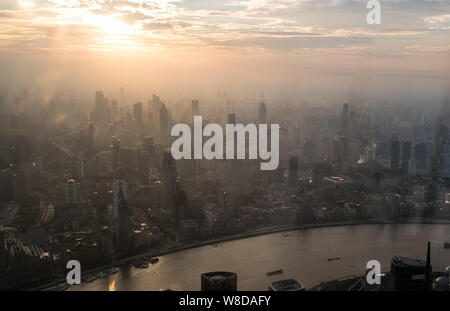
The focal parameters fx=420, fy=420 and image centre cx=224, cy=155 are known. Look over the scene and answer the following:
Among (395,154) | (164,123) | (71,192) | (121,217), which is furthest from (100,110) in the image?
(395,154)

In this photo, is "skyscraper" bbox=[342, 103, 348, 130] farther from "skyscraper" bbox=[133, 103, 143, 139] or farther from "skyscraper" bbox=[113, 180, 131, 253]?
"skyscraper" bbox=[113, 180, 131, 253]

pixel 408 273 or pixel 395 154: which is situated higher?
pixel 395 154

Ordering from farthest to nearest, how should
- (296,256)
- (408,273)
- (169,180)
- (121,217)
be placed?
(169,180) → (121,217) → (296,256) → (408,273)

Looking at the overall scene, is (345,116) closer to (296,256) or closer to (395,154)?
(395,154)

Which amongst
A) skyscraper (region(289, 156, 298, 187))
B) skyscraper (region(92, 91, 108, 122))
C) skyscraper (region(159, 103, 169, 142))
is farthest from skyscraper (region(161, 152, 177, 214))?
skyscraper (region(289, 156, 298, 187))

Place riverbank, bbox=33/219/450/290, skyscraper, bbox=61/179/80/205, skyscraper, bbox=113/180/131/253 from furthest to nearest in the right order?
skyscraper, bbox=61/179/80/205 < skyscraper, bbox=113/180/131/253 < riverbank, bbox=33/219/450/290

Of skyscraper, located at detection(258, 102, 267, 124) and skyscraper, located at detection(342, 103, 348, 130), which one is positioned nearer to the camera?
skyscraper, located at detection(258, 102, 267, 124)

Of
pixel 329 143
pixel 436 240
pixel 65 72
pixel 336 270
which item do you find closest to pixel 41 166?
pixel 65 72

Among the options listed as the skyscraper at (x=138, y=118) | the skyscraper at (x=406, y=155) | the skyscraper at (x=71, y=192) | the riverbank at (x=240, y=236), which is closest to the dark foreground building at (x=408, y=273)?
the riverbank at (x=240, y=236)

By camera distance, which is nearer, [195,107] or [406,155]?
[195,107]
